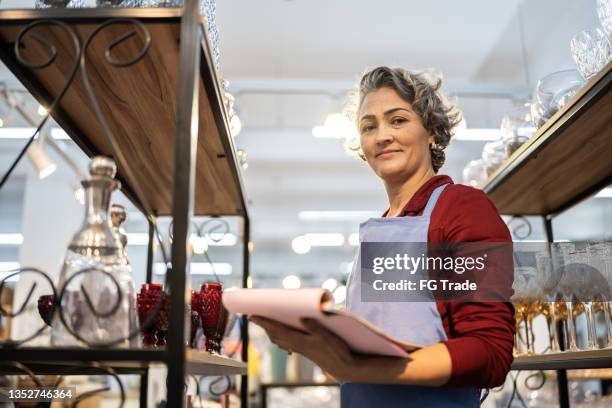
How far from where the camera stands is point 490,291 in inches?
46.1

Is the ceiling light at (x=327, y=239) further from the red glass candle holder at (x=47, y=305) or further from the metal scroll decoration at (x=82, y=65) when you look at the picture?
the metal scroll decoration at (x=82, y=65)

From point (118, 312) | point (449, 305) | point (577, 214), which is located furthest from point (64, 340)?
point (577, 214)

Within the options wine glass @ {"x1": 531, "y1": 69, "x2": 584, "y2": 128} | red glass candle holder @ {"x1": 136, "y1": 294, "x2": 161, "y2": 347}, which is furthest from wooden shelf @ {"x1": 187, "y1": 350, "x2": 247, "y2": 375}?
wine glass @ {"x1": 531, "y1": 69, "x2": 584, "y2": 128}

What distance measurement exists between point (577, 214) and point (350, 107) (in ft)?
18.9

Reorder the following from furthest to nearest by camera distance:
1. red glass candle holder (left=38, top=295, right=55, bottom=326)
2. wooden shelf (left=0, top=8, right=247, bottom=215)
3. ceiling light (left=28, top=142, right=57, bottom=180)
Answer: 1. ceiling light (left=28, top=142, right=57, bottom=180)
2. red glass candle holder (left=38, top=295, right=55, bottom=326)
3. wooden shelf (left=0, top=8, right=247, bottom=215)

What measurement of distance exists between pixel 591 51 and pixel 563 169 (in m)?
0.45

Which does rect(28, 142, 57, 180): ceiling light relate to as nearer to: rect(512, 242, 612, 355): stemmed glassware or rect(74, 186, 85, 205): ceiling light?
rect(74, 186, 85, 205): ceiling light

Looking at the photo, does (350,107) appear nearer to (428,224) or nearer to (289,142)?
(428,224)

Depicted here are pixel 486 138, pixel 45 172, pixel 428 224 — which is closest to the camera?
pixel 428 224

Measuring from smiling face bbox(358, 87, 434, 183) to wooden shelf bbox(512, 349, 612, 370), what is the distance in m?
0.65

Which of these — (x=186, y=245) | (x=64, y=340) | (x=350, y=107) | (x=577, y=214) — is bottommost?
(x=64, y=340)

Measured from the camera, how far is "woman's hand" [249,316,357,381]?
103 centimetres

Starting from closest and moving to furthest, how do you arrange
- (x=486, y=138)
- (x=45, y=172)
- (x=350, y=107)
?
(x=350, y=107) → (x=45, y=172) → (x=486, y=138)

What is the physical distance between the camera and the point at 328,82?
554cm
